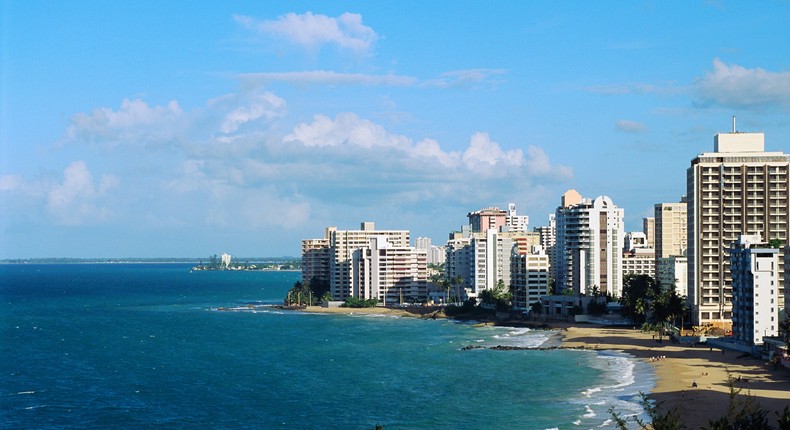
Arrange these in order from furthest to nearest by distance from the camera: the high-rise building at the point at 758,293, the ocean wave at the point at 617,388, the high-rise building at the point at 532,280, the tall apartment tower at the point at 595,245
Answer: the high-rise building at the point at 532,280
the tall apartment tower at the point at 595,245
the high-rise building at the point at 758,293
the ocean wave at the point at 617,388

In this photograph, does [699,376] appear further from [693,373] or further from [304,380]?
[304,380]

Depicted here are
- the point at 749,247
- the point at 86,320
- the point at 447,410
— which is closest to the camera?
the point at 447,410

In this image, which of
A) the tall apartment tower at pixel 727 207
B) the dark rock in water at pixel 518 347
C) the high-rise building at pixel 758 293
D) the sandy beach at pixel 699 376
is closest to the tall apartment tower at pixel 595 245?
the tall apartment tower at pixel 727 207

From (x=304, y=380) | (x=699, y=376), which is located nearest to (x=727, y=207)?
(x=699, y=376)

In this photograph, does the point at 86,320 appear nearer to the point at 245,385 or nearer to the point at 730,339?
the point at 245,385

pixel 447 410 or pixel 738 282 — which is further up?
pixel 738 282

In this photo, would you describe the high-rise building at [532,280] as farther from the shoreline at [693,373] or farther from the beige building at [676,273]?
the shoreline at [693,373]

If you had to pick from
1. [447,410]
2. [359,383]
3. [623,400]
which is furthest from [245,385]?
[623,400]
